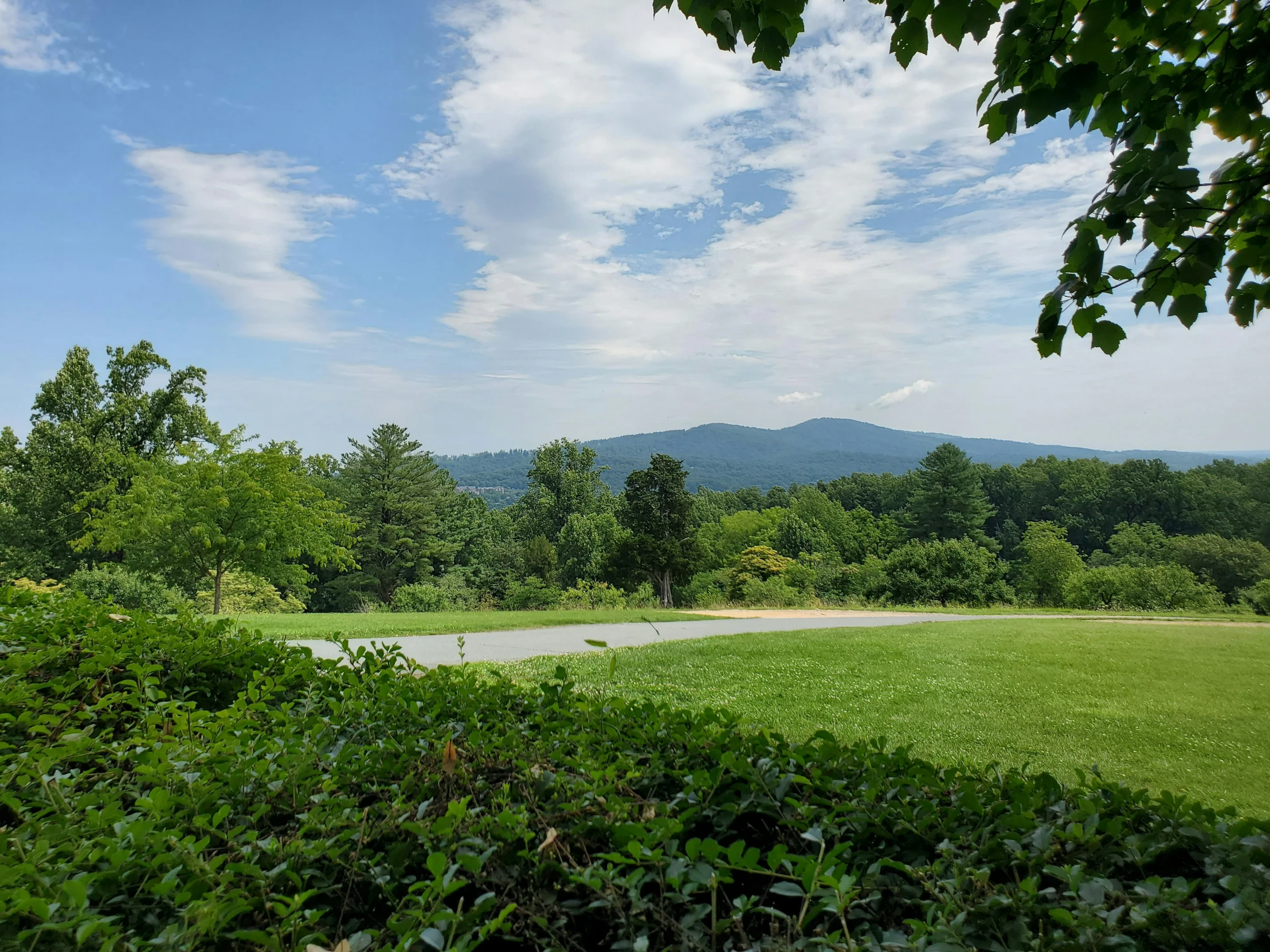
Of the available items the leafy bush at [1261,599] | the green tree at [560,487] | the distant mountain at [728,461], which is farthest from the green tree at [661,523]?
the distant mountain at [728,461]

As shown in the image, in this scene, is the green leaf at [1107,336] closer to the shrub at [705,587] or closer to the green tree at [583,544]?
the shrub at [705,587]

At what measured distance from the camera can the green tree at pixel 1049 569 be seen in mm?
32375

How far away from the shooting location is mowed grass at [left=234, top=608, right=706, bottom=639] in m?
11.6

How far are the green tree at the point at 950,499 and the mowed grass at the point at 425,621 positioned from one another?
40.9m

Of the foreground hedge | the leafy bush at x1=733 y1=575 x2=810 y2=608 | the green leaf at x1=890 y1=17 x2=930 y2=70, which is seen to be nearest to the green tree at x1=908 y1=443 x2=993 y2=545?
the leafy bush at x1=733 y1=575 x2=810 y2=608

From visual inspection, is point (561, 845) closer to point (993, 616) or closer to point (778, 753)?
point (778, 753)

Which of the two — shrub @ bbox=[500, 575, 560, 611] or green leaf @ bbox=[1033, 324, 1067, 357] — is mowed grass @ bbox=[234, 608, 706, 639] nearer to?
green leaf @ bbox=[1033, 324, 1067, 357]

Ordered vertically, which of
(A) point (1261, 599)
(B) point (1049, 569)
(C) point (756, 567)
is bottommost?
(B) point (1049, 569)

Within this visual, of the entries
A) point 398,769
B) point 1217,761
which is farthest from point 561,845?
point 1217,761

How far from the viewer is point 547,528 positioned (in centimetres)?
5053

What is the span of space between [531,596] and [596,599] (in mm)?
8793

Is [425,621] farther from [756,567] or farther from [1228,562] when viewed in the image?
[1228,562]

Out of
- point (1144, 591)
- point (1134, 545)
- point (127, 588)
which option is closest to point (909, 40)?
point (127, 588)

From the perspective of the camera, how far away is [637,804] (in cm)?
143
